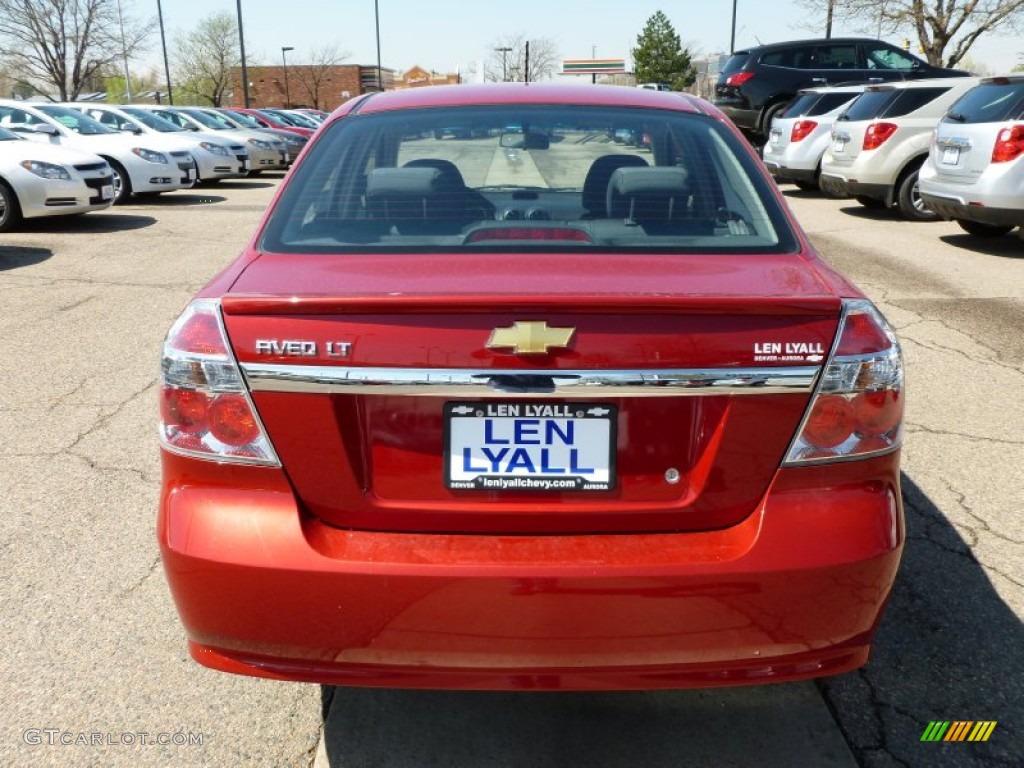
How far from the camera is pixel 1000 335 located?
21.4 feet

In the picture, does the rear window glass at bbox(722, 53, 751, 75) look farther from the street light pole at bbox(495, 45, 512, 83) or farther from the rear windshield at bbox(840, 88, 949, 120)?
the street light pole at bbox(495, 45, 512, 83)

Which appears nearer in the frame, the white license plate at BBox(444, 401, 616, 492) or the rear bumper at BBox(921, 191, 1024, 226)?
the white license plate at BBox(444, 401, 616, 492)

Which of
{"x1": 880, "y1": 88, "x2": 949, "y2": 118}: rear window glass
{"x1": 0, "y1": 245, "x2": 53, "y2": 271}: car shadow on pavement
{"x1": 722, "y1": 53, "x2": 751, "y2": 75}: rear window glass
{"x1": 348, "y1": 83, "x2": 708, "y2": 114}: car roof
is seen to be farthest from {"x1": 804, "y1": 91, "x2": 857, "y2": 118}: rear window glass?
{"x1": 348, "y1": 83, "x2": 708, "y2": 114}: car roof

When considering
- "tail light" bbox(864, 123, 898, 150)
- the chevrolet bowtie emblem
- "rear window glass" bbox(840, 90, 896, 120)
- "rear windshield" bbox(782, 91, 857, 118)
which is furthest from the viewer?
"rear windshield" bbox(782, 91, 857, 118)

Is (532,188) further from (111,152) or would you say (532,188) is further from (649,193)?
(111,152)

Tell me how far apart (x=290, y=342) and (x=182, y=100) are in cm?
8095

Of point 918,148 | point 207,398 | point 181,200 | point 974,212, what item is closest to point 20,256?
point 181,200

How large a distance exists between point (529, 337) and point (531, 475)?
309 millimetres

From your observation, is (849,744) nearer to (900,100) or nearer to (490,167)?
(490,167)

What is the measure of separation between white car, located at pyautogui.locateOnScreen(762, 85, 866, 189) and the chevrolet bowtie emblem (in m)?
13.5

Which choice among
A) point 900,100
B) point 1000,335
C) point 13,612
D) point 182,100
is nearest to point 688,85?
point 182,100

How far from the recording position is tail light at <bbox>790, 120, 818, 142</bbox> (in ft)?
47.6

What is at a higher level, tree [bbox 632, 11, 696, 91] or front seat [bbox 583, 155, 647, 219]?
tree [bbox 632, 11, 696, 91]

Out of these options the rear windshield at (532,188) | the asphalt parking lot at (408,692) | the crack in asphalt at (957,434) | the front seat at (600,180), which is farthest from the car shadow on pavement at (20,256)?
the crack in asphalt at (957,434)
